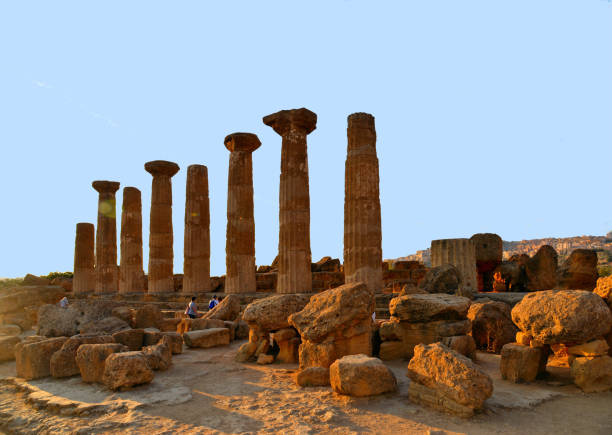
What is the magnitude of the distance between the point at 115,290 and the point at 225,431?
75.3 ft

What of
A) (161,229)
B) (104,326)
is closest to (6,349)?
(104,326)

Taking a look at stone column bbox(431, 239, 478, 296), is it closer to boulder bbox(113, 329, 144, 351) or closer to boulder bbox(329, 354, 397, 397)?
boulder bbox(329, 354, 397, 397)

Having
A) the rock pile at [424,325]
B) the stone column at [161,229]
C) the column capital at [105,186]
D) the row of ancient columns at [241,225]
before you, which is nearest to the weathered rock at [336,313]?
the rock pile at [424,325]

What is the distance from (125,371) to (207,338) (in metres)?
4.07

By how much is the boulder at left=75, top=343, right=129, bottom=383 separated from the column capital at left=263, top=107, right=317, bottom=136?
10.7 metres

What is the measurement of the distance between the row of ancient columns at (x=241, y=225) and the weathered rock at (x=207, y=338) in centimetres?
501

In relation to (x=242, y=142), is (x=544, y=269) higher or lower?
lower

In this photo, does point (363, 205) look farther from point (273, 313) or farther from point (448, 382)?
point (448, 382)

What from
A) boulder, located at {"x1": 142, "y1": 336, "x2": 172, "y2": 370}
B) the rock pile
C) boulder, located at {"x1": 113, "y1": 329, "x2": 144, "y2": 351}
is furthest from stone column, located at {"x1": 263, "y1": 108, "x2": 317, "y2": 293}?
boulder, located at {"x1": 142, "y1": 336, "x2": 172, "y2": 370}

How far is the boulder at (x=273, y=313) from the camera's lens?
896cm

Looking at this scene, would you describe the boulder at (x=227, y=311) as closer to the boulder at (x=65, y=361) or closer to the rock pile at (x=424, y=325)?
the boulder at (x=65, y=361)

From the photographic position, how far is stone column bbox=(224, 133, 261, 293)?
18.4m

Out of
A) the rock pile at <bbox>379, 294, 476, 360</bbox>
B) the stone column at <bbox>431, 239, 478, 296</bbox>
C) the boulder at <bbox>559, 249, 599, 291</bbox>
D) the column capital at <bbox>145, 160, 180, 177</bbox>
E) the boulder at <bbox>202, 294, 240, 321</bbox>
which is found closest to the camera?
→ the rock pile at <bbox>379, 294, 476, 360</bbox>

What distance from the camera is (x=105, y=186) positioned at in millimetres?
26172
